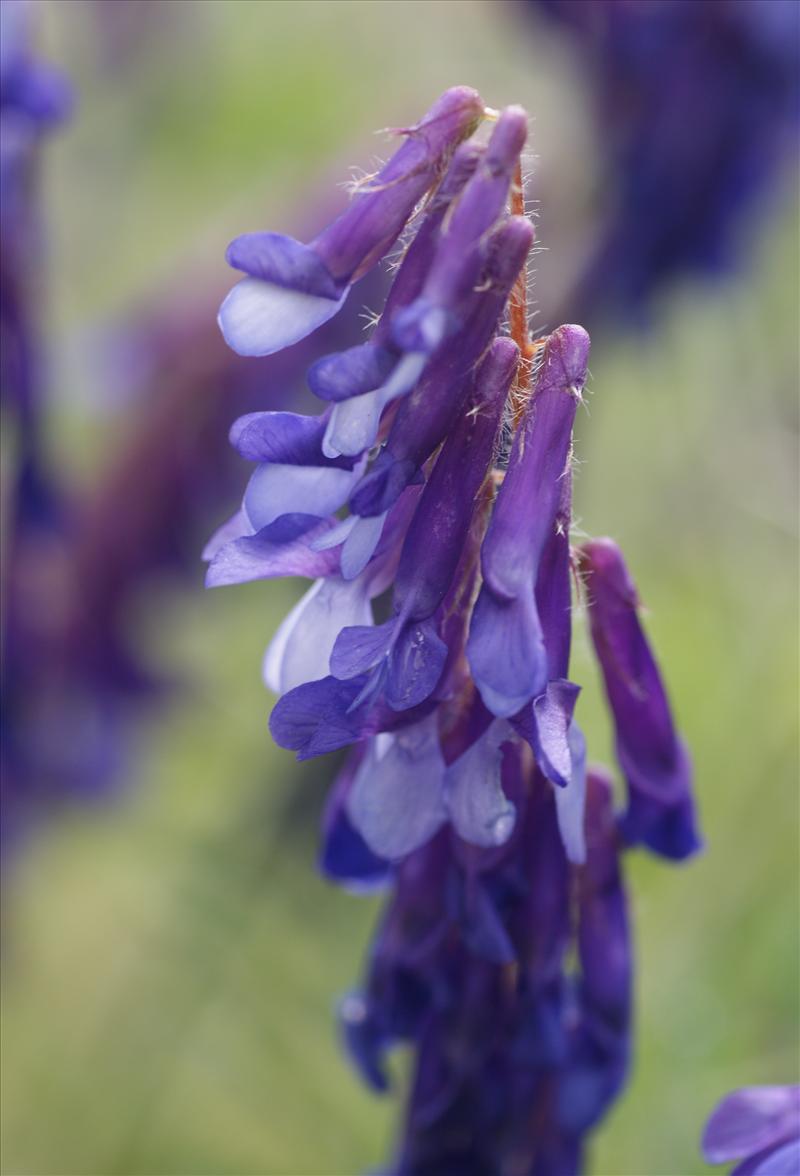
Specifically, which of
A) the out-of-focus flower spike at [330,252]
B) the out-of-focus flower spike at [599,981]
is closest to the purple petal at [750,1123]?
the out-of-focus flower spike at [599,981]

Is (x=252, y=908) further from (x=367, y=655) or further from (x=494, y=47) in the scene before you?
(x=494, y=47)

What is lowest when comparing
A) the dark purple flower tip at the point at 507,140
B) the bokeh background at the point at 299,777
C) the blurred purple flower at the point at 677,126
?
the bokeh background at the point at 299,777

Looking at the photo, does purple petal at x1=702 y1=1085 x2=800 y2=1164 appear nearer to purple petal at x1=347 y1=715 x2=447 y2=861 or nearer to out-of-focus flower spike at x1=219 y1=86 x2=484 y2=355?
purple petal at x1=347 y1=715 x2=447 y2=861

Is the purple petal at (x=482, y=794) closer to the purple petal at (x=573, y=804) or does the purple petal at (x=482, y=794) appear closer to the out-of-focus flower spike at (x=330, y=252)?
the purple petal at (x=573, y=804)

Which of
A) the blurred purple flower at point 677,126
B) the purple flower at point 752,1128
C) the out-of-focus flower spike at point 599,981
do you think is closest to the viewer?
the purple flower at point 752,1128

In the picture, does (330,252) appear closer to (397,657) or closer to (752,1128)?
(397,657)

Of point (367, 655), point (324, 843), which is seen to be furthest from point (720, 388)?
point (367, 655)

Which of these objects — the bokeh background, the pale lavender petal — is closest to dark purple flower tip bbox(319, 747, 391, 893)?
the pale lavender petal
